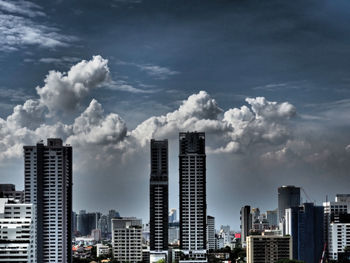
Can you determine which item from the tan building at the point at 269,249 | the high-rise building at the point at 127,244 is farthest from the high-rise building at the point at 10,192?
the tan building at the point at 269,249

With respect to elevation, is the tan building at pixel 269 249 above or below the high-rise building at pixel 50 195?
below

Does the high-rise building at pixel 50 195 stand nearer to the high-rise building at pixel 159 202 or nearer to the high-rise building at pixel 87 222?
the high-rise building at pixel 159 202

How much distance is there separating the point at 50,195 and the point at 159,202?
641cm

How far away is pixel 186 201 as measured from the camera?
32.6m

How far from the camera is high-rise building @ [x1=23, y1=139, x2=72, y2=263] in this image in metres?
28.7

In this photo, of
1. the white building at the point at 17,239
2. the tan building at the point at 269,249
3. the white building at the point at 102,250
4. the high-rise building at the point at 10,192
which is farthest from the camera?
the white building at the point at 102,250

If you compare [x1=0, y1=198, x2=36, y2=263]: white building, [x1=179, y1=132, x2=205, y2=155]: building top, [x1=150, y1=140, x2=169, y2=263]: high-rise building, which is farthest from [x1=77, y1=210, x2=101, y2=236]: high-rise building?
[x1=0, y1=198, x2=36, y2=263]: white building

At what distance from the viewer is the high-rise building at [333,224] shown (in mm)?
35219

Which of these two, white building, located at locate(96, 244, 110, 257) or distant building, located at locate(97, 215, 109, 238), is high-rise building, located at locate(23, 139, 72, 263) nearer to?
white building, located at locate(96, 244, 110, 257)

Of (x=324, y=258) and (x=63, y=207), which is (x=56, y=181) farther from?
(x=324, y=258)

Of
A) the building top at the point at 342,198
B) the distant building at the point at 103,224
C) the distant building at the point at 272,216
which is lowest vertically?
the distant building at the point at 103,224

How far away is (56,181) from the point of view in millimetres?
29234

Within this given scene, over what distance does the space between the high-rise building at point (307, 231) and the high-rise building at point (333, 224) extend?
1987mm

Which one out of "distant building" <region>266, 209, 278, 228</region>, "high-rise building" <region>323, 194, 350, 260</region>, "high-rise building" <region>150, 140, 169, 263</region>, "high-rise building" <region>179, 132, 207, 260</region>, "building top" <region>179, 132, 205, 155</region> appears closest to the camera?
"high-rise building" <region>179, 132, 207, 260</region>
